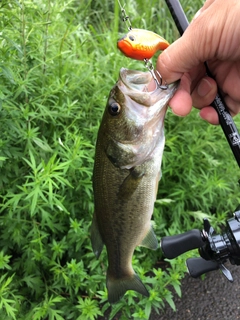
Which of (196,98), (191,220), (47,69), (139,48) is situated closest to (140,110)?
(139,48)

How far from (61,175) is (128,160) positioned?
899 mm

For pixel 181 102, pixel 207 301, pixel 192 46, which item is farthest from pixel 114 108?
pixel 207 301

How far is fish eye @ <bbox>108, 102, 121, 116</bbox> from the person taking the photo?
1821 mm

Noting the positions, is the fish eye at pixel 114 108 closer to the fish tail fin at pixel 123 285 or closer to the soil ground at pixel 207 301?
the fish tail fin at pixel 123 285

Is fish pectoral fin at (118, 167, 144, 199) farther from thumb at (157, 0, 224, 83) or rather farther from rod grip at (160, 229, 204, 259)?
thumb at (157, 0, 224, 83)

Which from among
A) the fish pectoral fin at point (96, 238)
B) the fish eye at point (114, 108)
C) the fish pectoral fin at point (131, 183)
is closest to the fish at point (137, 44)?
the fish eye at point (114, 108)

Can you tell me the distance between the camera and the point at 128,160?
189 cm

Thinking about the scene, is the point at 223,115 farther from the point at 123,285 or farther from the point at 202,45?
the point at 123,285

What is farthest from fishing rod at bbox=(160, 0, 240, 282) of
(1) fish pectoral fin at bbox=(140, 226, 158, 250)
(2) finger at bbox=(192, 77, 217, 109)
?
(1) fish pectoral fin at bbox=(140, 226, 158, 250)

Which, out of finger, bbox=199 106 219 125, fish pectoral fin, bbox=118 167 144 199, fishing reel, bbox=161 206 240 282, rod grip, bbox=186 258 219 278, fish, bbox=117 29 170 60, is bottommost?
rod grip, bbox=186 258 219 278

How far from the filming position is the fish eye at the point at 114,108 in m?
1.82

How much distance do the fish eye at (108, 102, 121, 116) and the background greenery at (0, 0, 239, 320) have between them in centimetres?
58

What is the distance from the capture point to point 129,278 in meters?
2.27

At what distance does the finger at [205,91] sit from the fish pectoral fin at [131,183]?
21.5 inches
